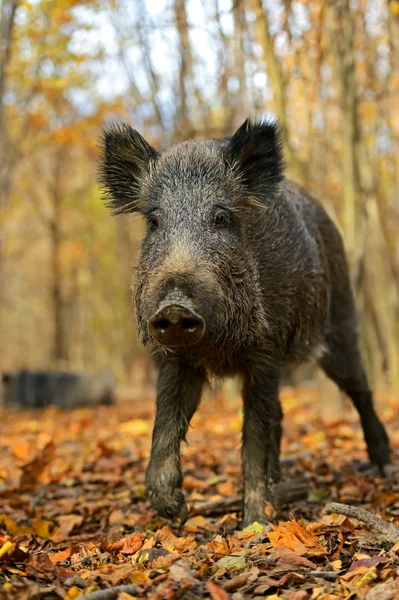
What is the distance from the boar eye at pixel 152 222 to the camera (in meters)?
4.27

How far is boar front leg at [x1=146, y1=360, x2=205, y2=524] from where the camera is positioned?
4.31 meters

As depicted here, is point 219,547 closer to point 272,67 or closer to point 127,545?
point 127,545

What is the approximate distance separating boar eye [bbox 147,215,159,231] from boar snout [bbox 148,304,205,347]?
1.03m

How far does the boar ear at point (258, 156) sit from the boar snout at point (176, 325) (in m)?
1.47

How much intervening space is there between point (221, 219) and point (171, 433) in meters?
1.38

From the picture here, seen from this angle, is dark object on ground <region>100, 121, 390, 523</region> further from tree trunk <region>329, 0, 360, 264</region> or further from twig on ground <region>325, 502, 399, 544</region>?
tree trunk <region>329, 0, 360, 264</region>

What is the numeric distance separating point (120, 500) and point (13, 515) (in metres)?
0.87

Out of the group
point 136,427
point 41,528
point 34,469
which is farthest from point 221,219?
point 136,427

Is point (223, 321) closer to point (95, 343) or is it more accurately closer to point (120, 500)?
point (120, 500)

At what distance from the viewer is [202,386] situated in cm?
475

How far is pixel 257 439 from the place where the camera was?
4.54 meters

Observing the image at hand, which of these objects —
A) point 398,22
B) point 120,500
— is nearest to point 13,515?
point 120,500

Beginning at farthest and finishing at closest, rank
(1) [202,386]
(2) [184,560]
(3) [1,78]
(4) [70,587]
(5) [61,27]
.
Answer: (5) [61,27], (3) [1,78], (1) [202,386], (2) [184,560], (4) [70,587]

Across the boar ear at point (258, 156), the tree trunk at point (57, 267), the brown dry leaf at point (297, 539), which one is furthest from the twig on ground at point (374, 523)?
the tree trunk at point (57, 267)
